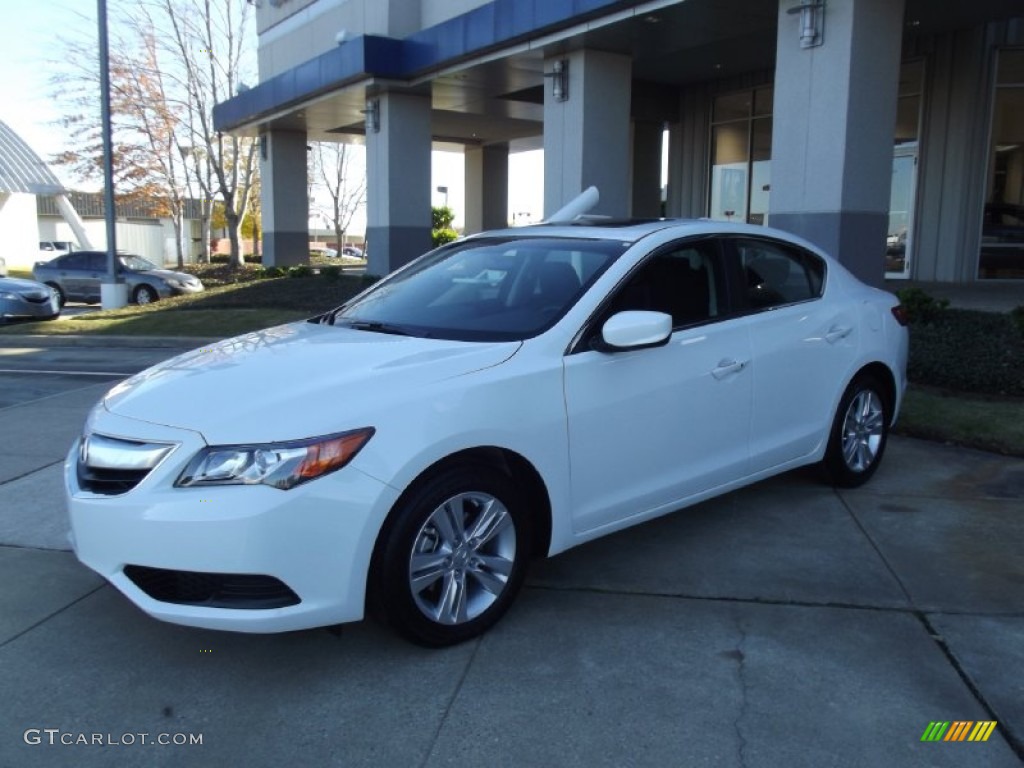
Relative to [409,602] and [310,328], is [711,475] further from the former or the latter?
[310,328]

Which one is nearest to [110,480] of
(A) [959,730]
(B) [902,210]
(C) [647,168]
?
(A) [959,730]

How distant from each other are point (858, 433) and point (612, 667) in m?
2.83

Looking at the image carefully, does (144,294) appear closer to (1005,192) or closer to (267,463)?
(1005,192)

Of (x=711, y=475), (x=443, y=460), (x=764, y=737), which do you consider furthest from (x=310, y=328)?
(x=764, y=737)

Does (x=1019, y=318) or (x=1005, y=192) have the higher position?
(x=1005, y=192)

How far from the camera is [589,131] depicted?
45.8 feet

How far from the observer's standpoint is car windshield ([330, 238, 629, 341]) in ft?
13.2

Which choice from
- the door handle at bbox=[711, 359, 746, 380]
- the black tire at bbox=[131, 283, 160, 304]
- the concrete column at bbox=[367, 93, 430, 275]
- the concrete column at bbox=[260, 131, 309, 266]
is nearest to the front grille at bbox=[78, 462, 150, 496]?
the door handle at bbox=[711, 359, 746, 380]

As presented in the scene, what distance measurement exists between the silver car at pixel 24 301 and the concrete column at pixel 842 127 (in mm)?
13430

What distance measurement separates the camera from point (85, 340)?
1401 cm

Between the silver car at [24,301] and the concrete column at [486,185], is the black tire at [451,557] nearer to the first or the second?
the silver car at [24,301]

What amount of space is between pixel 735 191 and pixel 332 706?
18.5m

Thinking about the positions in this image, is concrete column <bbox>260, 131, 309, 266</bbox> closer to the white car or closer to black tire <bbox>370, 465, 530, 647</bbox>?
the white car

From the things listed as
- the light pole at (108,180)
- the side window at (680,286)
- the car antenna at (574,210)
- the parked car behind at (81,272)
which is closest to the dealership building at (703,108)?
the parked car behind at (81,272)
